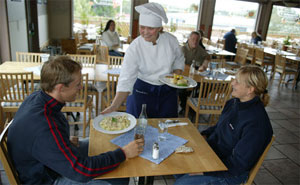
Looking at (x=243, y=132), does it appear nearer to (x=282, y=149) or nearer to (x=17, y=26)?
(x=282, y=149)

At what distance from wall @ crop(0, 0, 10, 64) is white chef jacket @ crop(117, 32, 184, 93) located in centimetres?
313

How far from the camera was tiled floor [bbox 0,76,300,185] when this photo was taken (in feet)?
8.37

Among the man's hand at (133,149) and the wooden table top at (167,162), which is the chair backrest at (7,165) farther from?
the man's hand at (133,149)

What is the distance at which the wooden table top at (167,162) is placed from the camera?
1.29 m

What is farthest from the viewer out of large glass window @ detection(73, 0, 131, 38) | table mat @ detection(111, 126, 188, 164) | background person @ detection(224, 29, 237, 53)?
large glass window @ detection(73, 0, 131, 38)

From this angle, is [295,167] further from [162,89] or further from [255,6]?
[255,6]

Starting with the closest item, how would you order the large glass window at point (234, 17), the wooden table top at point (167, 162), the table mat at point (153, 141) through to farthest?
1. the wooden table top at point (167, 162)
2. the table mat at point (153, 141)
3. the large glass window at point (234, 17)

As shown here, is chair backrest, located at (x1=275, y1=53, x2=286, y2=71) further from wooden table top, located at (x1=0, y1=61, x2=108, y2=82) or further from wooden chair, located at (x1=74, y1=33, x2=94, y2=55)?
wooden chair, located at (x1=74, y1=33, x2=94, y2=55)

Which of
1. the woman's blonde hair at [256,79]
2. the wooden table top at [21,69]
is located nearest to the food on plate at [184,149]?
the woman's blonde hair at [256,79]

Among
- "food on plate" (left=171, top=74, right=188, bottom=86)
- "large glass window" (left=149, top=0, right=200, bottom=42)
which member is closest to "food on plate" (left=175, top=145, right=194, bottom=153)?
"food on plate" (left=171, top=74, right=188, bottom=86)

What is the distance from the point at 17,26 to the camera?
4773 millimetres

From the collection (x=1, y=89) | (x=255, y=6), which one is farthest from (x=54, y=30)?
(x=255, y=6)

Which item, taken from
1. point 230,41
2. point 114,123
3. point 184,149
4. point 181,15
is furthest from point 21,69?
point 181,15

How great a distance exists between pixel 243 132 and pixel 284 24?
442 inches
